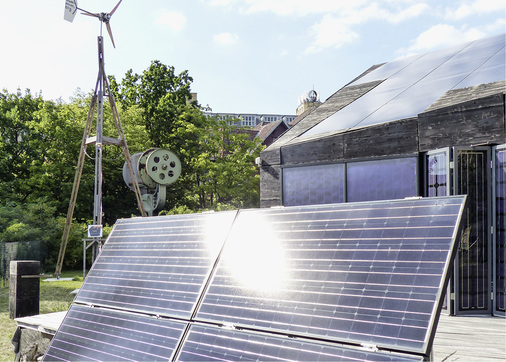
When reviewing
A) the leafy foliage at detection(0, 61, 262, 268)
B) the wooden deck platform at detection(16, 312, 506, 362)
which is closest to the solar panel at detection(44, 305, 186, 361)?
the wooden deck platform at detection(16, 312, 506, 362)

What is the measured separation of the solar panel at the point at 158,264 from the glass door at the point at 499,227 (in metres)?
6.27

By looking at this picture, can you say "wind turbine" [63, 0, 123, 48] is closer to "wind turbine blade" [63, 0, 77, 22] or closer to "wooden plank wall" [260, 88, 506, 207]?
"wind turbine blade" [63, 0, 77, 22]

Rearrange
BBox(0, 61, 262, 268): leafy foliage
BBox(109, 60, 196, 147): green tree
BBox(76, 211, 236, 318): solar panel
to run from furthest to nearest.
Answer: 1. BBox(109, 60, 196, 147): green tree
2. BBox(0, 61, 262, 268): leafy foliage
3. BBox(76, 211, 236, 318): solar panel

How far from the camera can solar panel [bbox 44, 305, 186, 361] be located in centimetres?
333

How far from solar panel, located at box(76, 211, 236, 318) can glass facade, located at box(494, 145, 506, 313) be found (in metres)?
6.27

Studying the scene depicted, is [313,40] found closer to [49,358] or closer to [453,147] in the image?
[453,147]

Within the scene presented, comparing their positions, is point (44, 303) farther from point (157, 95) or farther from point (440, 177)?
point (157, 95)

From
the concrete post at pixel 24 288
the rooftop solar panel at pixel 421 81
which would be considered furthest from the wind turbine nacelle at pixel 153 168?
the concrete post at pixel 24 288

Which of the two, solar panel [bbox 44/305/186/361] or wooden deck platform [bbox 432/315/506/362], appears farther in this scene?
wooden deck platform [bbox 432/315/506/362]

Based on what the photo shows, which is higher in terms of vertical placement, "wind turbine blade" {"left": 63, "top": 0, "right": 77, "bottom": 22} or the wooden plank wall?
"wind turbine blade" {"left": 63, "top": 0, "right": 77, "bottom": 22}

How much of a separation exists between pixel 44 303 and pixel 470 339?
410 inches

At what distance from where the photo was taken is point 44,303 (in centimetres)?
1230

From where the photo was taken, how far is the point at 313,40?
17.7 metres

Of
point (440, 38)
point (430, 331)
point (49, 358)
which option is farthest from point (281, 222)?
point (440, 38)
